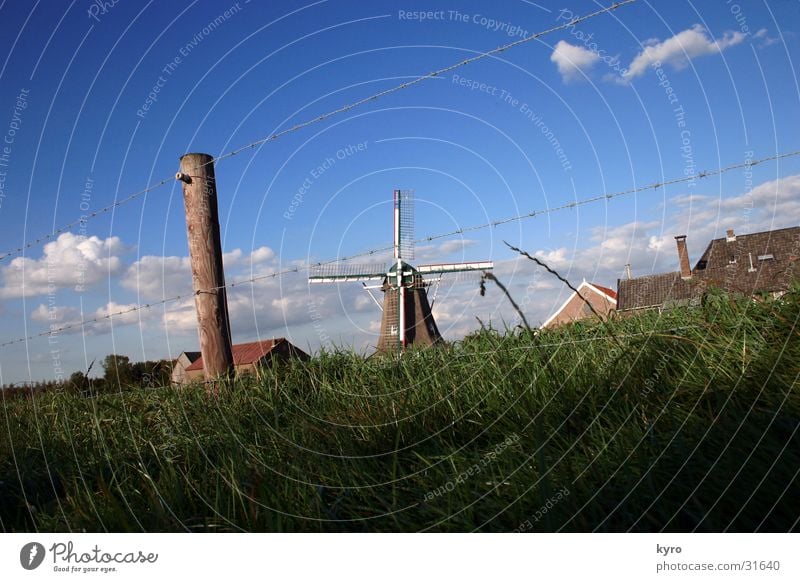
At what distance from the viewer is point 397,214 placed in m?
18.1

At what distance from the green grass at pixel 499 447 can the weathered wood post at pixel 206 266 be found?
871 mm

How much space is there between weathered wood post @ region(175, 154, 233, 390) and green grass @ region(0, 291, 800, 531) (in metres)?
0.87

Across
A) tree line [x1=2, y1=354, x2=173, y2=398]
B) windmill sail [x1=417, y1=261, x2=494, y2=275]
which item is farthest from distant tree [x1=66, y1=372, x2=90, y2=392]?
windmill sail [x1=417, y1=261, x2=494, y2=275]

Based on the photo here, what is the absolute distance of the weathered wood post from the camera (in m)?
5.86

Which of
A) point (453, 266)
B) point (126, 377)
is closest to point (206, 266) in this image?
point (126, 377)

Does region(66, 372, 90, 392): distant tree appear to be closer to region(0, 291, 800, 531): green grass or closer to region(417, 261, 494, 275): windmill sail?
region(0, 291, 800, 531): green grass

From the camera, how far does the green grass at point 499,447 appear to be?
243cm

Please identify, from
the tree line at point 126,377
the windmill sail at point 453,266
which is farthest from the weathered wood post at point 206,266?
the windmill sail at point 453,266

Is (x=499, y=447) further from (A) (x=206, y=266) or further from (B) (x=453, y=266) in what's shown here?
(B) (x=453, y=266)
